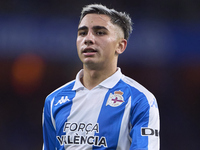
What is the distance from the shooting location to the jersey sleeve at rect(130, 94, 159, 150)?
64.4 inches

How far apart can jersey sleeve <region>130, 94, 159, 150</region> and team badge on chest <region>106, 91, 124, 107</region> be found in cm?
9

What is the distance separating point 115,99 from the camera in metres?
1.84

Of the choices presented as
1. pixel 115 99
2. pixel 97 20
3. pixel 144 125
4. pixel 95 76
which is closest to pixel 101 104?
pixel 115 99

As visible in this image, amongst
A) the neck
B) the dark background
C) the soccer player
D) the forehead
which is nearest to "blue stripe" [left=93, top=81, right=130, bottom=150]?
the soccer player

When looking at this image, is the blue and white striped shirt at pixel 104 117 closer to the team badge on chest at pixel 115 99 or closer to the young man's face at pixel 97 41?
the team badge on chest at pixel 115 99

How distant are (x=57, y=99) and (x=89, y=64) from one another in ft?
1.12

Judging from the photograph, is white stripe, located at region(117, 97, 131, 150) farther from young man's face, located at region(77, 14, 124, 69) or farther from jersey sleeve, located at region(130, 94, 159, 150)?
young man's face, located at region(77, 14, 124, 69)

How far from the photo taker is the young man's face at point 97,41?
1838mm
